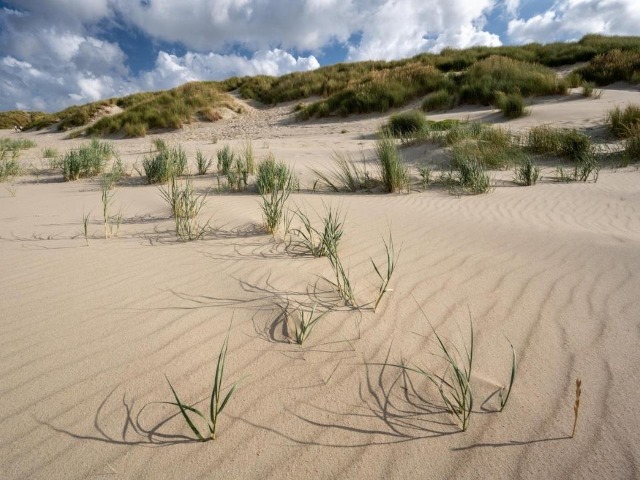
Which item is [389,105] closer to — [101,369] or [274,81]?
[274,81]

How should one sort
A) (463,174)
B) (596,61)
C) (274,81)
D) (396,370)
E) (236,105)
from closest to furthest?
1. (396,370)
2. (463,174)
3. (596,61)
4. (236,105)
5. (274,81)

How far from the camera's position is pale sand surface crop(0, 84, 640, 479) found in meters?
1.27

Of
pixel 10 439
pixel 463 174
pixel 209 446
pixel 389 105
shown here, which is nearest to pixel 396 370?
pixel 209 446

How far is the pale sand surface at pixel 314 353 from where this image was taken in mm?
1270

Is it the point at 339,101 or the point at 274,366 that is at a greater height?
the point at 339,101

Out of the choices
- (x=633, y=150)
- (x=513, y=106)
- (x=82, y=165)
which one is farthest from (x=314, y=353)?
(x=513, y=106)

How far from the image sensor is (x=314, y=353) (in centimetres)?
177

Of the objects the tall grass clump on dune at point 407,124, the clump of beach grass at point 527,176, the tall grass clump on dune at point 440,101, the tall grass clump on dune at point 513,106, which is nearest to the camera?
the clump of beach grass at point 527,176

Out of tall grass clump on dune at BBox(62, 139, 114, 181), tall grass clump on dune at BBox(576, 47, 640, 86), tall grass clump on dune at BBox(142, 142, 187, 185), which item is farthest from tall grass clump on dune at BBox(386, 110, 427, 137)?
tall grass clump on dune at BBox(576, 47, 640, 86)

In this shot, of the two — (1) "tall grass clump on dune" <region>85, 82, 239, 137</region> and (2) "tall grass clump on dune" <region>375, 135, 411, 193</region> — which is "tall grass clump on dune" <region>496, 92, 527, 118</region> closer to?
(2) "tall grass clump on dune" <region>375, 135, 411, 193</region>

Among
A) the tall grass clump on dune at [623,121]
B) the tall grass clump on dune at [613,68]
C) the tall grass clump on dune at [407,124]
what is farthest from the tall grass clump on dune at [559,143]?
the tall grass clump on dune at [613,68]

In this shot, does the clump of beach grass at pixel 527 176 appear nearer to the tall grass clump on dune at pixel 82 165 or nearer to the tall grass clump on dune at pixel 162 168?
the tall grass clump on dune at pixel 162 168

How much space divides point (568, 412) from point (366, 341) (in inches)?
34.6

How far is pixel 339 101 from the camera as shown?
16484mm
